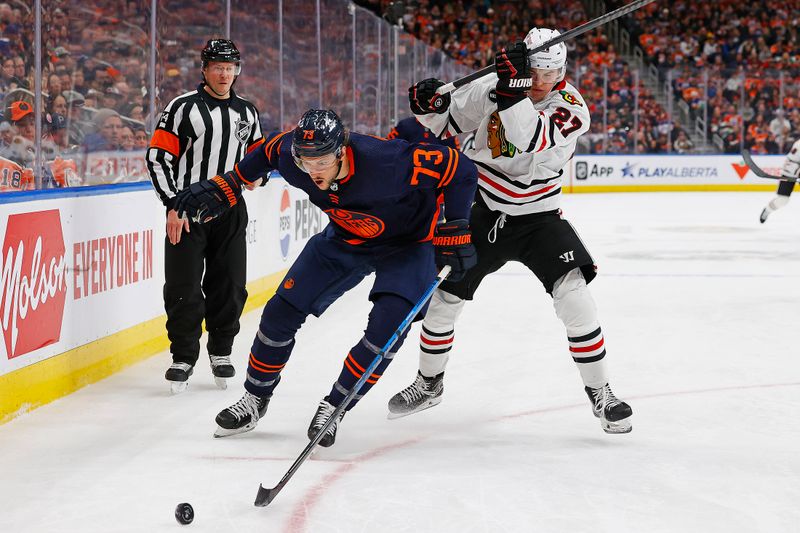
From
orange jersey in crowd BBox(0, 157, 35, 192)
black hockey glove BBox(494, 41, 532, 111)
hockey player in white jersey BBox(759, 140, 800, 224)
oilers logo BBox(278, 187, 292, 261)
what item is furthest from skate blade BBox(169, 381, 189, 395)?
hockey player in white jersey BBox(759, 140, 800, 224)

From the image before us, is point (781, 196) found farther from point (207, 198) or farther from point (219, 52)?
point (207, 198)

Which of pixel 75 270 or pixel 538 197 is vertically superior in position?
pixel 538 197

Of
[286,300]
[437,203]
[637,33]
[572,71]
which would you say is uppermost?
[637,33]

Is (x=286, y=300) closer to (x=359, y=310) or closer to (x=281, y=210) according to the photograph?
(x=359, y=310)

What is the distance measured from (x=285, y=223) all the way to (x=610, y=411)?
147 inches

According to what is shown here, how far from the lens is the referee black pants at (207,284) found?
13.0ft

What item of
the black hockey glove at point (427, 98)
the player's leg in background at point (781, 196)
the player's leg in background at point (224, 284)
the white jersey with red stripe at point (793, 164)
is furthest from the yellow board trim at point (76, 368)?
the player's leg in background at point (781, 196)

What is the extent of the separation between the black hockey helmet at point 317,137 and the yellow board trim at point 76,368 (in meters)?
1.34

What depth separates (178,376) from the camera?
390 centimetres

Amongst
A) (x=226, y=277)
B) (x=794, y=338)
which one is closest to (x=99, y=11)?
(x=226, y=277)

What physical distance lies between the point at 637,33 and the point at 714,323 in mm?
18334

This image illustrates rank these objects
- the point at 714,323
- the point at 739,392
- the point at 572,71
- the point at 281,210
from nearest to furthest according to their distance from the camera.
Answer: the point at 739,392 < the point at 714,323 < the point at 281,210 < the point at 572,71

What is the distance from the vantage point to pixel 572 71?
1755 cm

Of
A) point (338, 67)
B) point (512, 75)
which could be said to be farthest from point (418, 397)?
point (338, 67)
